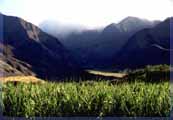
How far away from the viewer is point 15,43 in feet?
35.5

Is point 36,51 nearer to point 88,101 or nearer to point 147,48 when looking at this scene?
point 88,101

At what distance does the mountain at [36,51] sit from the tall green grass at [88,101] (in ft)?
2.89

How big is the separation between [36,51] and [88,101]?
1.91m

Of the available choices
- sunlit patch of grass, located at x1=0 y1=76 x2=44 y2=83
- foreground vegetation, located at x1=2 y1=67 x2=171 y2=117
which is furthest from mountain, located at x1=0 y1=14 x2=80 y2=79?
foreground vegetation, located at x1=2 y1=67 x2=171 y2=117

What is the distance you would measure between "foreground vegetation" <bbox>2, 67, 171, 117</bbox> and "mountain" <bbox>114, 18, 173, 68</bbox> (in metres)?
0.73

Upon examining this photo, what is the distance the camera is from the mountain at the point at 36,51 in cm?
1071

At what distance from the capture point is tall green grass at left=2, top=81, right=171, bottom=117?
31.6 feet

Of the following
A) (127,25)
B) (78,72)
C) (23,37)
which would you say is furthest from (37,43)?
(127,25)

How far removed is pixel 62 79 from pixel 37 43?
867mm

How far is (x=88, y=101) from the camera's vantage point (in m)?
9.69

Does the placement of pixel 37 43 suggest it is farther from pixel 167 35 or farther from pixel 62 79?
pixel 167 35

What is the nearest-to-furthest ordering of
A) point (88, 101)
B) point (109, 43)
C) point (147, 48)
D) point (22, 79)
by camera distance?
point (88, 101), point (22, 79), point (147, 48), point (109, 43)

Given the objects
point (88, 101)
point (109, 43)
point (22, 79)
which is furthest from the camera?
point (109, 43)

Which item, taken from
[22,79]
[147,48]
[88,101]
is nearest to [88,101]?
[88,101]
